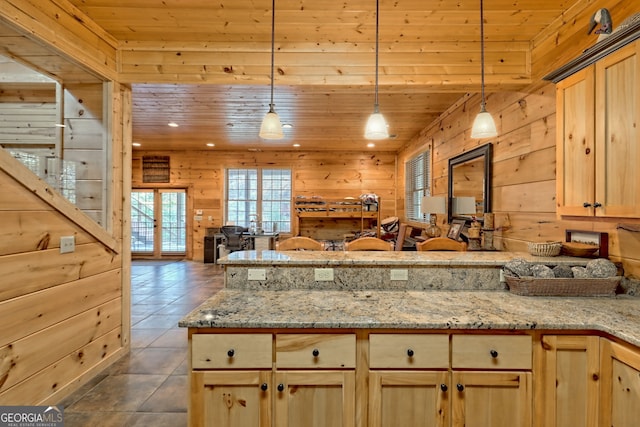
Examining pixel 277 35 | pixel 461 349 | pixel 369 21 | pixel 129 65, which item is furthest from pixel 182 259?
pixel 461 349

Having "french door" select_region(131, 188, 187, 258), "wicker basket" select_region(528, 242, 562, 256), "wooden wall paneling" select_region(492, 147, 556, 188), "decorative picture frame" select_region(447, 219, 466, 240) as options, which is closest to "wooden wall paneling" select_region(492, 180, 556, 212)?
"wooden wall paneling" select_region(492, 147, 556, 188)

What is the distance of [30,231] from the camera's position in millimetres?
1897

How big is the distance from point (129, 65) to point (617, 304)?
146 inches

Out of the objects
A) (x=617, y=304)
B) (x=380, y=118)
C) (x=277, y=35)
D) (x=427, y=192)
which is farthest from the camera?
(x=427, y=192)

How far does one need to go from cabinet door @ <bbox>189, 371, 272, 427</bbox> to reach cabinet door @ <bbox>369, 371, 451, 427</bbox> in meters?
0.48

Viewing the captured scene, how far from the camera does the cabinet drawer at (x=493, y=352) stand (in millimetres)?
1338

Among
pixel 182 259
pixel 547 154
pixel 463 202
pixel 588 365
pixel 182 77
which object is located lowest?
pixel 182 259

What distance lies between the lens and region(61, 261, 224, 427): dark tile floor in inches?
77.7

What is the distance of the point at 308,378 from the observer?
135cm

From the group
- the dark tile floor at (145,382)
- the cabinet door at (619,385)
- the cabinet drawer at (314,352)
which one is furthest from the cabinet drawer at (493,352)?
the dark tile floor at (145,382)

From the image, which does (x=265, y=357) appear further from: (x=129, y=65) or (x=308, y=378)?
(x=129, y=65)

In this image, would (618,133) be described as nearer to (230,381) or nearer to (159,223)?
(230,381)

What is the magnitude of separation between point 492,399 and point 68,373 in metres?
2.65

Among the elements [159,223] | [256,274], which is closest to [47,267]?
[256,274]
